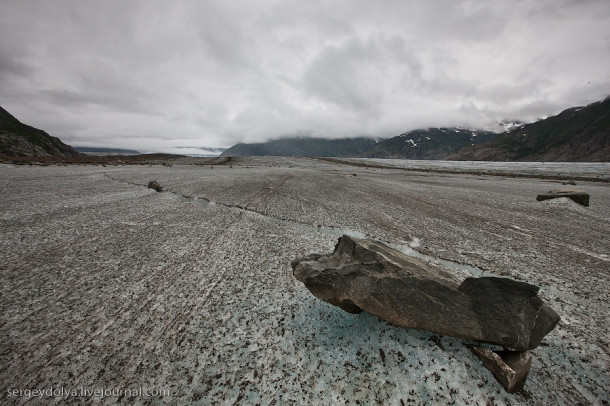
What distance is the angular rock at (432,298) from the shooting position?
7.49 ft

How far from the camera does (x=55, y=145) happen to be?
424 ft

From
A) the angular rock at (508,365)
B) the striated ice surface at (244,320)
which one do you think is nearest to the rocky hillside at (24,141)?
the striated ice surface at (244,320)

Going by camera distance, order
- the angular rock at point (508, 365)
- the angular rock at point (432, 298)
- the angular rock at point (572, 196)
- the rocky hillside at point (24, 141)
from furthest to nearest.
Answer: the rocky hillside at point (24, 141) → the angular rock at point (572, 196) → the angular rock at point (432, 298) → the angular rock at point (508, 365)

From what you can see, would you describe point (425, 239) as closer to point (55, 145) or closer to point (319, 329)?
point (319, 329)

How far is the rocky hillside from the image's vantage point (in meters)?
99.6

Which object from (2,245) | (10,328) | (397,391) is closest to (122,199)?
(2,245)

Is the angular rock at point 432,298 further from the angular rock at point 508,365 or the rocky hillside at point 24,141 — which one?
the rocky hillside at point 24,141

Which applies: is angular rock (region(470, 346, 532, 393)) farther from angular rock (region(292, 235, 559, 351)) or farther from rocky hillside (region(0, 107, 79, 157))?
rocky hillside (region(0, 107, 79, 157))

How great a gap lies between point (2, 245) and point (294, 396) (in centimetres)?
588

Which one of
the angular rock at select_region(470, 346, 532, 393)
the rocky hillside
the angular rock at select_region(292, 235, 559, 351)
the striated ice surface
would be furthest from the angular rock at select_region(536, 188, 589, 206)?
the rocky hillside

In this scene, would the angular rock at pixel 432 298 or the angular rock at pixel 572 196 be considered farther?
the angular rock at pixel 572 196

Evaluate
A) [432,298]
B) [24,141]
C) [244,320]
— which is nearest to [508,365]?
[432,298]

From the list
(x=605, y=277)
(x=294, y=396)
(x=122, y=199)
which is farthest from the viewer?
(x=122, y=199)

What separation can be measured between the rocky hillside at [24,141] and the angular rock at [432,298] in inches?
5603
